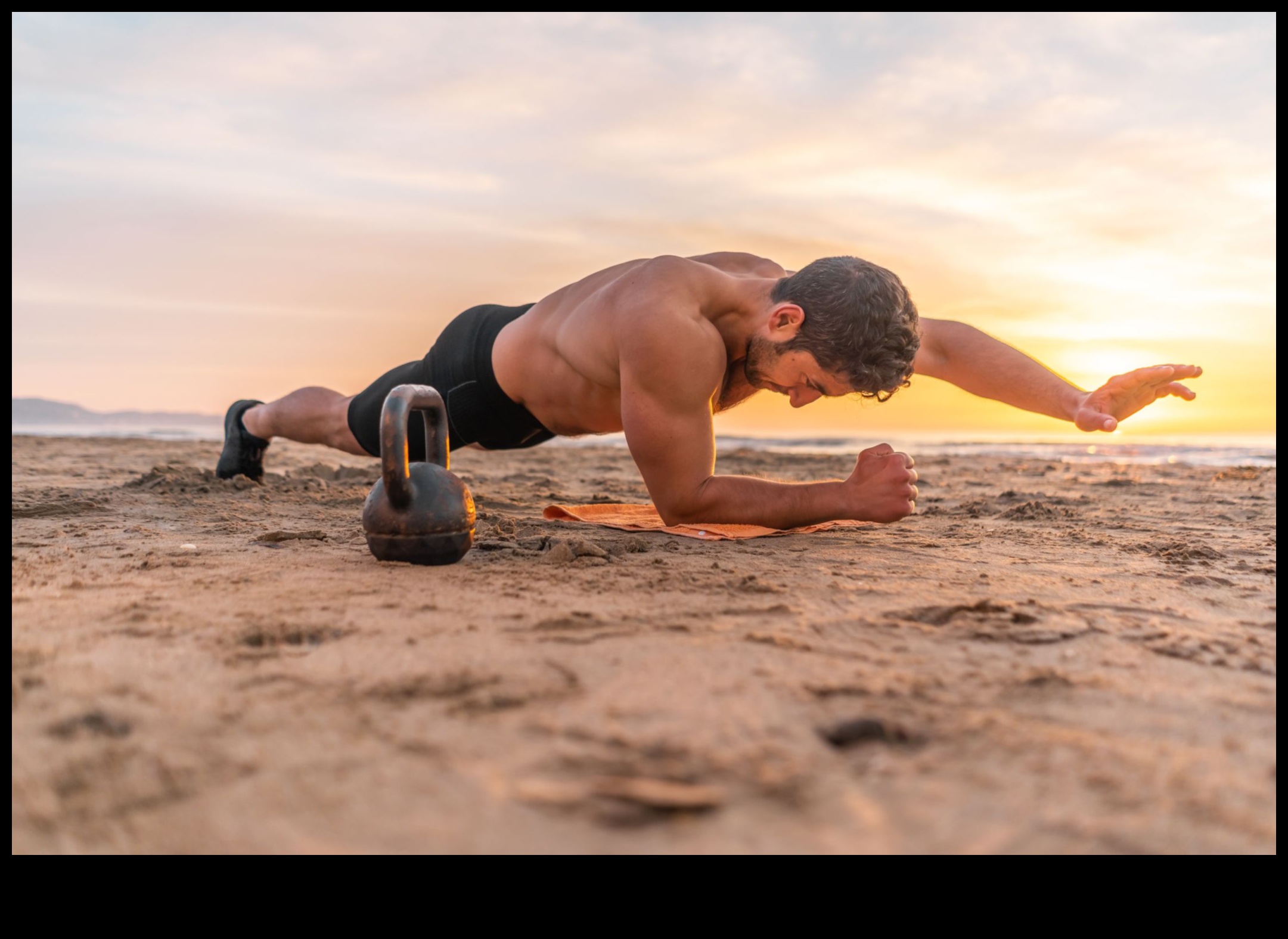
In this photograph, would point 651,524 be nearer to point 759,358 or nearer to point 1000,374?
point 759,358

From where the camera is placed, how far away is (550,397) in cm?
361

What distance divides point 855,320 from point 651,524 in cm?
117

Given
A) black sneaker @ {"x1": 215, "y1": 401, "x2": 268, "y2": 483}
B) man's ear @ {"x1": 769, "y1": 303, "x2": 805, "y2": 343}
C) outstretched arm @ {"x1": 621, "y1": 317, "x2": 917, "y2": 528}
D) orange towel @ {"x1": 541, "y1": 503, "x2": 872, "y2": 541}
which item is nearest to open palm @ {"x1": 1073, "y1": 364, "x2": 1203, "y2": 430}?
outstretched arm @ {"x1": 621, "y1": 317, "x2": 917, "y2": 528}

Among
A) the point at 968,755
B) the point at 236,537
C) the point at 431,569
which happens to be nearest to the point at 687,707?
the point at 968,755

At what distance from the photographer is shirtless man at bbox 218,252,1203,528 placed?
2893 mm

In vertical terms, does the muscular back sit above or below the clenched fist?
above

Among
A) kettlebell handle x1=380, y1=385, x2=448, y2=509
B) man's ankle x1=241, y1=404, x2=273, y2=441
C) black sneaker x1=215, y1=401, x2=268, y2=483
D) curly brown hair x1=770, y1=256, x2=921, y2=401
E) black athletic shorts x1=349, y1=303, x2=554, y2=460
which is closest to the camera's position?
kettlebell handle x1=380, y1=385, x2=448, y2=509

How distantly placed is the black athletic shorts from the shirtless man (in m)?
0.01

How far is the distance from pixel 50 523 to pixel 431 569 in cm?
205

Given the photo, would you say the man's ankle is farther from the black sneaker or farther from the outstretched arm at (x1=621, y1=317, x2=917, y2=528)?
the outstretched arm at (x1=621, y1=317, x2=917, y2=528)

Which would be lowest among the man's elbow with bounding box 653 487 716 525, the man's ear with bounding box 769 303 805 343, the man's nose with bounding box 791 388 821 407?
the man's elbow with bounding box 653 487 716 525

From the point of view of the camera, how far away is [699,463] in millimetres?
3020

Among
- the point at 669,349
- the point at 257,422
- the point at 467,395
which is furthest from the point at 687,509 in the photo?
the point at 257,422

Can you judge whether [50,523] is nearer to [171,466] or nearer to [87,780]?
[171,466]
